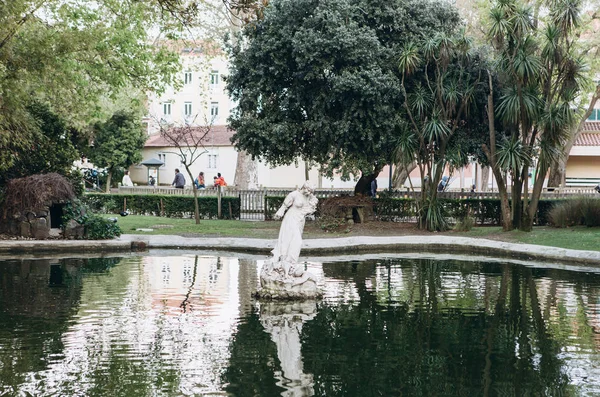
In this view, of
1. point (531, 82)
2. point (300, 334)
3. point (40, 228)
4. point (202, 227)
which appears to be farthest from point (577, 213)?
point (300, 334)

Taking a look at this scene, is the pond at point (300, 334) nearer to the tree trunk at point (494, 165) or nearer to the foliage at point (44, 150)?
the foliage at point (44, 150)

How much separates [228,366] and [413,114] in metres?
17.0

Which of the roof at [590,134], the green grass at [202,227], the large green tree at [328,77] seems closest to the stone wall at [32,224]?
the green grass at [202,227]

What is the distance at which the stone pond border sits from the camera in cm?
1792

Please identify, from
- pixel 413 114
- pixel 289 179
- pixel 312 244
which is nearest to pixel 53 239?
pixel 312 244

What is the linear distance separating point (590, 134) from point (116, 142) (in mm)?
29418

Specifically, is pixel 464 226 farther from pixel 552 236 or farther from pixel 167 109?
pixel 167 109

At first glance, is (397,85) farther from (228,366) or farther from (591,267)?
(228,366)

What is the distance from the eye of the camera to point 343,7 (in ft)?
74.5

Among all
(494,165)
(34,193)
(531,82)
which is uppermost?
(531,82)

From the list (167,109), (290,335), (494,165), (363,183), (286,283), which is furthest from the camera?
(167,109)

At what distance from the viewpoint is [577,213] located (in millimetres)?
23234

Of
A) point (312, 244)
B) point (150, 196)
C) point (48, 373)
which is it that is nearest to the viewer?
point (48, 373)

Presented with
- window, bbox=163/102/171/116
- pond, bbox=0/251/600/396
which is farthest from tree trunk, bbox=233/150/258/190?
pond, bbox=0/251/600/396
